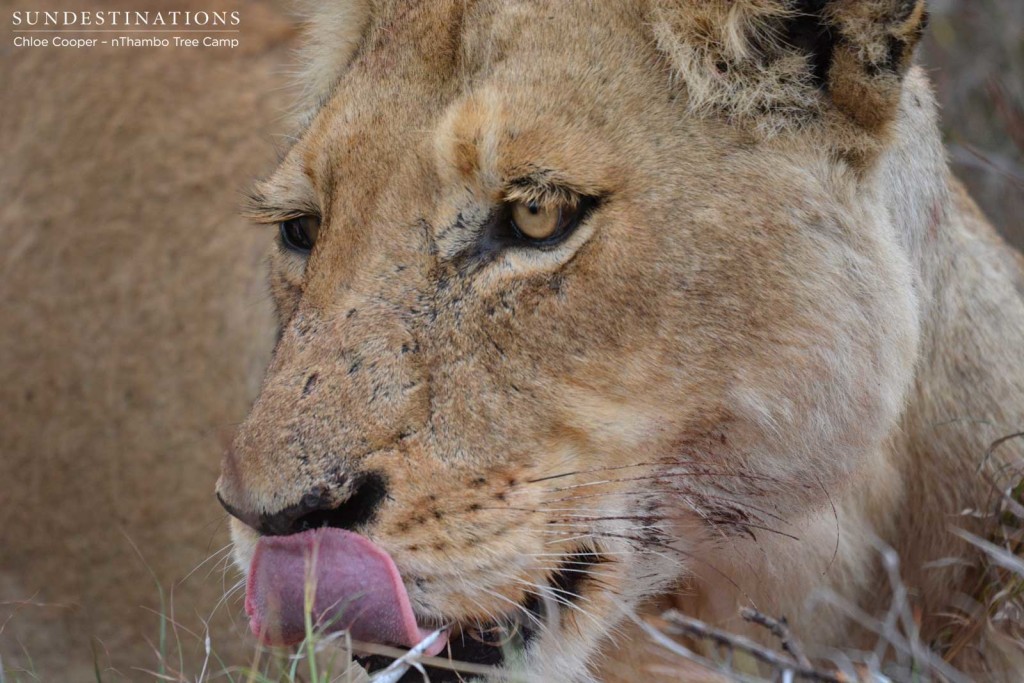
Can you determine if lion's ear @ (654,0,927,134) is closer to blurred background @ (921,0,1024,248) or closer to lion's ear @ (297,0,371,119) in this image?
lion's ear @ (297,0,371,119)

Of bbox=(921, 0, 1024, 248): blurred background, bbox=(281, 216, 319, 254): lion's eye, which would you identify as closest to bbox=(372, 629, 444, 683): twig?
bbox=(281, 216, 319, 254): lion's eye

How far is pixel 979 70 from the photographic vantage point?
6035 millimetres

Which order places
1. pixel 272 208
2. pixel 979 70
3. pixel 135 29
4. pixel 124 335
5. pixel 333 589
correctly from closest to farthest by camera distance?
pixel 333 589 < pixel 272 208 < pixel 124 335 < pixel 135 29 < pixel 979 70

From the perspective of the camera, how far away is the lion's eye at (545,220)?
230 cm

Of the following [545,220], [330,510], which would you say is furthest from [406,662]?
[545,220]

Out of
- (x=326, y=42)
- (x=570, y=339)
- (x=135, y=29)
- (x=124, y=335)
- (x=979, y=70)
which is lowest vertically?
(x=570, y=339)

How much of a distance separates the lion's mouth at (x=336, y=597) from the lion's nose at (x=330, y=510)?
21 millimetres

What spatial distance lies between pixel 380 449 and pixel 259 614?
0.33 metres

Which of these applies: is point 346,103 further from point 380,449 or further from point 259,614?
point 259,614

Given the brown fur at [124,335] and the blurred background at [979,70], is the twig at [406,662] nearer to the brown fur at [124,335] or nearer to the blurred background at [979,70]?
the brown fur at [124,335]

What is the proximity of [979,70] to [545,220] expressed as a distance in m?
4.37

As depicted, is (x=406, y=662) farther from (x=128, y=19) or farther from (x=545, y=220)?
(x=128, y=19)

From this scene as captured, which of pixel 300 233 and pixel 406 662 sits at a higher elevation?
pixel 300 233

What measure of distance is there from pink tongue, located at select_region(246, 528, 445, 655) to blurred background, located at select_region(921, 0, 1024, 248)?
4.15m
